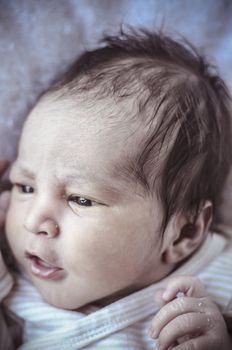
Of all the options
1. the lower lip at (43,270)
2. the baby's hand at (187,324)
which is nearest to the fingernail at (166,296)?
the baby's hand at (187,324)

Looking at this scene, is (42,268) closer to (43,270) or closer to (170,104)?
(43,270)

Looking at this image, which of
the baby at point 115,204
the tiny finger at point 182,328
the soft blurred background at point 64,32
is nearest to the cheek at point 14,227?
the baby at point 115,204

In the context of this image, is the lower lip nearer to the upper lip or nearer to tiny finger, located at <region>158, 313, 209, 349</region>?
the upper lip

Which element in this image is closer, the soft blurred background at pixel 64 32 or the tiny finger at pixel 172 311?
→ the tiny finger at pixel 172 311

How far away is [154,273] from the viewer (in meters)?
0.75

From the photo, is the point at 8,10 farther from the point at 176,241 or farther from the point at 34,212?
the point at 176,241

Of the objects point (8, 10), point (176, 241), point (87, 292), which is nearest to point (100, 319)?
point (87, 292)

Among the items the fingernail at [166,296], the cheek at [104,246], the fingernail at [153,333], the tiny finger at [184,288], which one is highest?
the cheek at [104,246]

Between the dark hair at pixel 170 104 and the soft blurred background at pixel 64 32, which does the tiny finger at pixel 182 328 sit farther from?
the soft blurred background at pixel 64 32

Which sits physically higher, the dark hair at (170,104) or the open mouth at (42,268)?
the dark hair at (170,104)

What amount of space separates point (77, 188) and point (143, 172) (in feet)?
0.28

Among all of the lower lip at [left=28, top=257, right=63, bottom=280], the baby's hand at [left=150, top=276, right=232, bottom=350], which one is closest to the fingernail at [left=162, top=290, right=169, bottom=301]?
the baby's hand at [left=150, top=276, right=232, bottom=350]

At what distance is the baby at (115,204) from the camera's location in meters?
0.68

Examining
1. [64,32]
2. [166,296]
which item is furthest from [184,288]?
[64,32]
